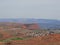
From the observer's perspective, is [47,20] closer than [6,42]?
No

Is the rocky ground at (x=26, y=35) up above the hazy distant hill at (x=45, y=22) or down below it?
below

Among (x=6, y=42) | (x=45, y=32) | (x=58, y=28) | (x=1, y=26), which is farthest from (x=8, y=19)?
(x=58, y=28)

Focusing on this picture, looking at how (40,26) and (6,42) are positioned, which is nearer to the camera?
(6,42)

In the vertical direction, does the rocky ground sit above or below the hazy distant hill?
below

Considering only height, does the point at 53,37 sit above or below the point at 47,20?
below

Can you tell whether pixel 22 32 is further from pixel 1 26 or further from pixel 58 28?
pixel 58 28

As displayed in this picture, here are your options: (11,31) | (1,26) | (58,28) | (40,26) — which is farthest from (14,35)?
(58,28)

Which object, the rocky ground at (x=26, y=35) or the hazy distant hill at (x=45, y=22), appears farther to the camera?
the hazy distant hill at (x=45, y=22)

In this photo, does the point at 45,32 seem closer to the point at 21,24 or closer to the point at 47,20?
the point at 47,20

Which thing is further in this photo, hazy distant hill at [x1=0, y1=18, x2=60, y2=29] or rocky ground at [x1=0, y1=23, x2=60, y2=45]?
hazy distant hill at [x1=0, y1=18, x2=60, y2=29]
